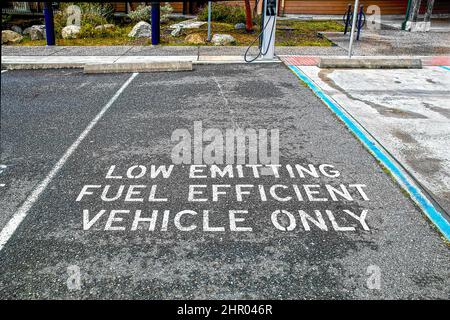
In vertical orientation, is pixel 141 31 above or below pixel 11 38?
above

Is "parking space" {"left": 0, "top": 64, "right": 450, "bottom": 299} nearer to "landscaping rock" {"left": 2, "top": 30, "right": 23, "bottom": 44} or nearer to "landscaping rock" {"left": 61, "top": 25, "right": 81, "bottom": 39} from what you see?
"landscaping rock" {"left": 2, "top": 30, "right": 23, "bottom": 44}

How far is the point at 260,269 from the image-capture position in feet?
11.0

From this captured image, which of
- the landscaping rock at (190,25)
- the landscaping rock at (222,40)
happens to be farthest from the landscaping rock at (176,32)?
the landscaping rock at (222,40)

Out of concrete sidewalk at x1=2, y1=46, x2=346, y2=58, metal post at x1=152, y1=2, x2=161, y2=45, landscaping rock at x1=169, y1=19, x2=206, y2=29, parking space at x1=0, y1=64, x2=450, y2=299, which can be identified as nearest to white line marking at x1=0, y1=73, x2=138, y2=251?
parking space at x1=0, y1=64, x2=450, y2=299

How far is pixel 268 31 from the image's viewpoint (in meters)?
11.7

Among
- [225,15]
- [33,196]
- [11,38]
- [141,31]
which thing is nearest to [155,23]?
[141,31]

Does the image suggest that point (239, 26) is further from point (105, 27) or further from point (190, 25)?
point (105, 27)

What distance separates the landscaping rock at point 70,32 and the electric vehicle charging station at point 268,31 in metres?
7.49

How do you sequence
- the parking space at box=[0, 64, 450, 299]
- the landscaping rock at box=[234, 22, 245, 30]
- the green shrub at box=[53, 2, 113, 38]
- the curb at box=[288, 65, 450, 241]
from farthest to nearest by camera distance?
the landscaping rock at box=[234, 22, 245, 30], the green shrub at box=[53, 2, 113, 38], the curb at box=[288, 65, 450, 241], the parking space at box=[0, 64, 450, 299]

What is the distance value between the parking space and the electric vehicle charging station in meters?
5.18

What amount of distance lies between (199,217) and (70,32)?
1359 cm

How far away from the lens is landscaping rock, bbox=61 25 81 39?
15070 mm

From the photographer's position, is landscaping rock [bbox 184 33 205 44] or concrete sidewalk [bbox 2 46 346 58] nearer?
concrete sidewalk [bbox 2 46 346 58]
